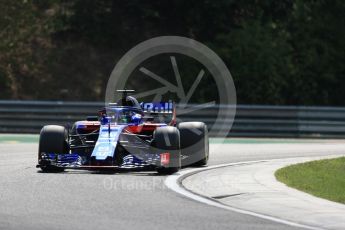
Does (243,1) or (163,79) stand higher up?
(243,1)

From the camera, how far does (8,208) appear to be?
11.5 meters

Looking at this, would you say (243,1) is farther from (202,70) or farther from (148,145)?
(148,145)

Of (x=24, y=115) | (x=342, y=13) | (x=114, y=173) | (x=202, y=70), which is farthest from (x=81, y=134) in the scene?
(x=342, y=13)

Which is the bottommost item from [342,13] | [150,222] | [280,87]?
[150,222]

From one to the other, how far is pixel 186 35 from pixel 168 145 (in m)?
18.4

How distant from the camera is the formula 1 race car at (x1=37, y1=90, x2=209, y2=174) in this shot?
1606cm

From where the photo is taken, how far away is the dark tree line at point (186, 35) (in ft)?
104

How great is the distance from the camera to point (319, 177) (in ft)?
52.5

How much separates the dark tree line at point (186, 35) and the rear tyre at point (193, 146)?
13.4m

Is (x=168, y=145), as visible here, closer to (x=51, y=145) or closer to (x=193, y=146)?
(x=193, y=146)

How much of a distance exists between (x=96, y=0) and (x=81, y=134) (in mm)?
17254

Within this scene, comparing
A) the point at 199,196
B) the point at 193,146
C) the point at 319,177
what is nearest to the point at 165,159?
the point at 193,146

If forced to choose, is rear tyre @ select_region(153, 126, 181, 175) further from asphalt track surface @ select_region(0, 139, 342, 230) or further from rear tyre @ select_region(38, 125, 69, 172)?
rear tyre @ select_region(38, 125, 69, 172)

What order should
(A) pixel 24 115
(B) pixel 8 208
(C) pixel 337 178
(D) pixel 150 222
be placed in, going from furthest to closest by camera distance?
(A) pixel 24 115 < (C) pixel 337 178 < (B) pixel 8 208 < (D) pixel 150 222
